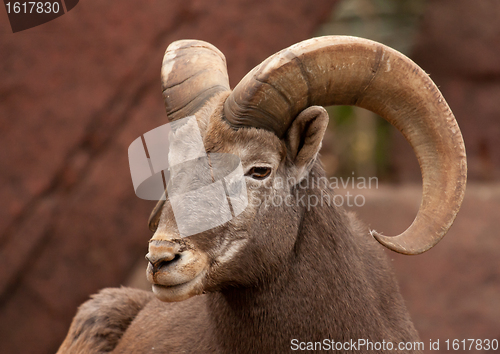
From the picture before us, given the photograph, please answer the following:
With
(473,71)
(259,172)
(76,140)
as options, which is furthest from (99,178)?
(473,71)

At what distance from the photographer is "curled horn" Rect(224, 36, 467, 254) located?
2600 millimetres

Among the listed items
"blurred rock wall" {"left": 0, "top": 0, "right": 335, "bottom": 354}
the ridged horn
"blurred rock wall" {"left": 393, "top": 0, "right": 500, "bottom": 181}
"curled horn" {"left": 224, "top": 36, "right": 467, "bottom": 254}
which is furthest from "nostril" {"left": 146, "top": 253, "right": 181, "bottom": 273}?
"blurred rock wall" {"left": 393, "top": 0, "right": 500, "bottom": 181}

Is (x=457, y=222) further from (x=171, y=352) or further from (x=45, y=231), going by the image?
(x=45, y=231)

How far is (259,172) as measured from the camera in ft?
9.00

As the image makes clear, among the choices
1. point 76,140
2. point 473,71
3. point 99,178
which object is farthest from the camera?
point 473,71

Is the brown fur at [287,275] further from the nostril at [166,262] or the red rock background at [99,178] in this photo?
the red rock background at [99,178]

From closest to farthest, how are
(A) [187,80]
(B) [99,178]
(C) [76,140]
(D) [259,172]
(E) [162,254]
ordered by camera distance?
(E) [162,254] < (D) [259,172] < (A) [187,80] < (C) [76,140] < (B) [99,178]

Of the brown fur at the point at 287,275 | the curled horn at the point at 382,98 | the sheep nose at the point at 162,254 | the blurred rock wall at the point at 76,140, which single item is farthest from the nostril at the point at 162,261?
the blurred rock wall at the point at 76,140

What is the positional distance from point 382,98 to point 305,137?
0.46 m

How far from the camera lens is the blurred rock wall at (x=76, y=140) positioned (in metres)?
5.83

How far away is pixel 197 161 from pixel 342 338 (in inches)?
49.4

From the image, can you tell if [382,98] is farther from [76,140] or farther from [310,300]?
[76,140]

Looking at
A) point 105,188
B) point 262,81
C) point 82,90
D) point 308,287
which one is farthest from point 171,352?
point 82,90

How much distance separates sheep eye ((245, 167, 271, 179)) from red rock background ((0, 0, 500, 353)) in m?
3.81
